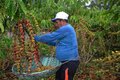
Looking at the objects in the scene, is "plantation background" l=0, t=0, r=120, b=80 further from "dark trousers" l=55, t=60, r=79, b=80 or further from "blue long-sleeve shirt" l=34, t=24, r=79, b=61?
"dark trousers" l=55, t=60, r=79, b=80

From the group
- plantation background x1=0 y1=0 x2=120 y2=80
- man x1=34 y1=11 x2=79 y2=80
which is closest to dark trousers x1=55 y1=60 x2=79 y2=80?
man x1=34 y1=11 x2=79 y2=80

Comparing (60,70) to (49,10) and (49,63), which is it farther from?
(49,10)

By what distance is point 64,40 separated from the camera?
619cm

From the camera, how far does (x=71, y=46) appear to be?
622 cm

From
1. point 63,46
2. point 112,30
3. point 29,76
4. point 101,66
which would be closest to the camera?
point 29,76

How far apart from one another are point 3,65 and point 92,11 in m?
3.14

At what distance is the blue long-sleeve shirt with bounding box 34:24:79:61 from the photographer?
6.11 m

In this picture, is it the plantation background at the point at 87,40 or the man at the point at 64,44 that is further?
the plantation background at the point at 87,40

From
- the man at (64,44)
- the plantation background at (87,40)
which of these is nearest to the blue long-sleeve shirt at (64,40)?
the man at (64,44)

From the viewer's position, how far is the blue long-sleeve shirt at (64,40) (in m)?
6.11

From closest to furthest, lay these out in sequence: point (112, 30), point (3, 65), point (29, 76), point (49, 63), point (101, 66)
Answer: point (29, 76) < point (49, 63) < point (3, 65) < point (101, 66) < point (112, 30)

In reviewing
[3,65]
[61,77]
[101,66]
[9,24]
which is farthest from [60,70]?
[101,66]

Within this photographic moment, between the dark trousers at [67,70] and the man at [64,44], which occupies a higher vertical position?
the man at [64,44]

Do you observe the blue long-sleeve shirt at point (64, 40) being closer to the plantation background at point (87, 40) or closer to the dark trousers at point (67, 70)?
the dark trousers at point (67, 70)
